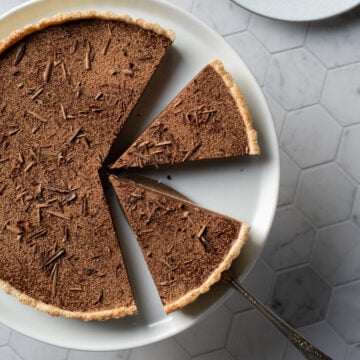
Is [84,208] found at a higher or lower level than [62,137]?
lower

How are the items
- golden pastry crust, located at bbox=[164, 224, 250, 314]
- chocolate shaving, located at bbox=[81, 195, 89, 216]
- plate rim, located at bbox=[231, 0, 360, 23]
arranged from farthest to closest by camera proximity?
1. plate rim, located at bbox=[231, 0, 360, 23]
2. chocolate shaving, located at bbox=[81, 195, 89, 216]
3. golden pastry crust, located at bbox=[164, 224, 250, 314]

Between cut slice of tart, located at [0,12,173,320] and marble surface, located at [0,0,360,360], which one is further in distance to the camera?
marble surface, located at [0,0,360,360]

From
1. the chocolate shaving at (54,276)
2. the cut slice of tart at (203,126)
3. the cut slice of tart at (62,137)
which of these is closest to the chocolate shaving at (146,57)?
the cut slice of tart at (62,137)

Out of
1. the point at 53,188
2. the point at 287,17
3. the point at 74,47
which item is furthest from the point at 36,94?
the point at 287,17

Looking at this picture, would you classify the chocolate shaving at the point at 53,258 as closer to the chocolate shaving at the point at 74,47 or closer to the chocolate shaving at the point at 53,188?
the chocolate shaving at the point at 53,188

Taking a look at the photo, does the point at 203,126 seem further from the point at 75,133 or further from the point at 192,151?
the point at 75,133

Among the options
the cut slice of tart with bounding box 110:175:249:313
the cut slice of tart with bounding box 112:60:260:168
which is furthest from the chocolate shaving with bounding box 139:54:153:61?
the cut slice of tart with bounding box 110:175:249:313

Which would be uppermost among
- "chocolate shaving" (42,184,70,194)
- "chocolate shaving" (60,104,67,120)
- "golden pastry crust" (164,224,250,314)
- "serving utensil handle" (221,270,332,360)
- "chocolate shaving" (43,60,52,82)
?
"chocolate shaving" (43,60,52,82)

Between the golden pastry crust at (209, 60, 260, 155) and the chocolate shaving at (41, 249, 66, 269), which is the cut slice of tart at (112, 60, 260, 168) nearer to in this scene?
the golden pastry crust at (209, 60, 260, 155)
